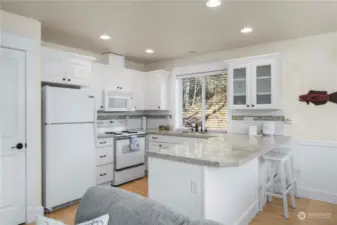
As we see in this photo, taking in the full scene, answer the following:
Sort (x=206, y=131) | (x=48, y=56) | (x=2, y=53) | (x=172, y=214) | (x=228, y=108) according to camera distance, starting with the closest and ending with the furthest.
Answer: (x=172, y=214) → (x=2, y=53) → (x=48, y=56) → (x=228, y=108) → (x=206, y=131)

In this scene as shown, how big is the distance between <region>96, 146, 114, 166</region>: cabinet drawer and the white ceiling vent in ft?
5.30

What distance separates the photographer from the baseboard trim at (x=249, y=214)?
2482mm

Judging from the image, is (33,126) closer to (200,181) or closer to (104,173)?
(104,173)

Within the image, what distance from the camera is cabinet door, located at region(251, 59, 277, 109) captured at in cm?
346

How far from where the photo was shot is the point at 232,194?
Result: 2.29 meters

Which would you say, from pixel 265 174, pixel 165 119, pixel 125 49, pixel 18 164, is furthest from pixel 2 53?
pixel 265 174

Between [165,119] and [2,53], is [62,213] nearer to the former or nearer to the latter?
[2,53]

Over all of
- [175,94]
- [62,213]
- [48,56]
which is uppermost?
[48,56]

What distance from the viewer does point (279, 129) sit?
3596 millimetres

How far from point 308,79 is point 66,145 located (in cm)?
365

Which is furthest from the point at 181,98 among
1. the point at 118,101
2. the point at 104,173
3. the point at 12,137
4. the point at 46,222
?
the point at 46,222

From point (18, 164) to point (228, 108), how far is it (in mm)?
3240

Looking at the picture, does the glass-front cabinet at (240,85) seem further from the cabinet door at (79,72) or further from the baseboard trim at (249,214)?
the cabinet door at (79,72)

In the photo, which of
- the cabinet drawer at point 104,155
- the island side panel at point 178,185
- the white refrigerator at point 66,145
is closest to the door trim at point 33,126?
the white refrigerator at point 66,145
